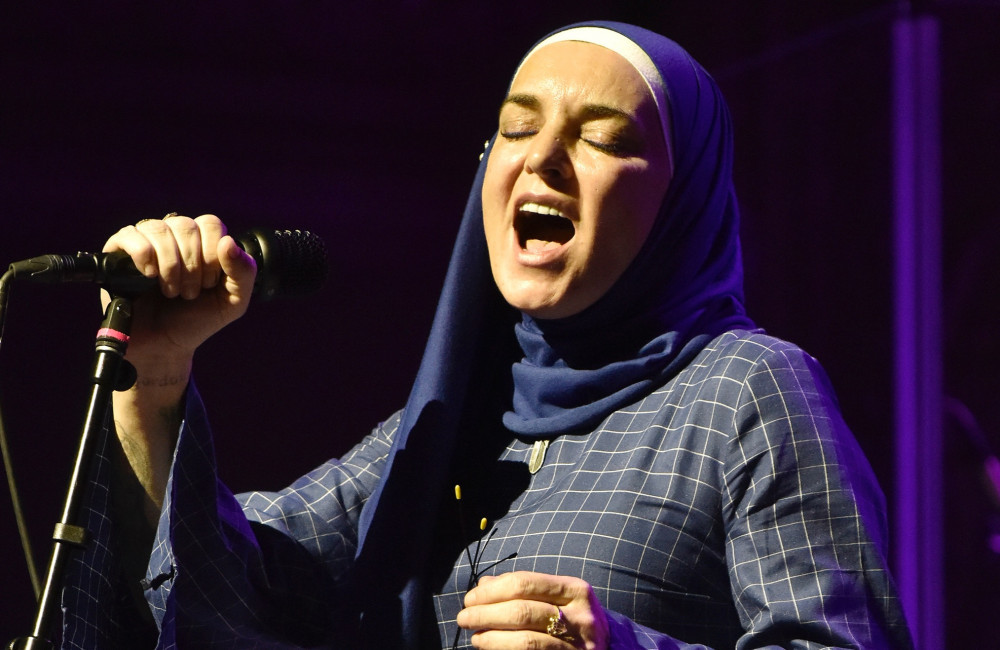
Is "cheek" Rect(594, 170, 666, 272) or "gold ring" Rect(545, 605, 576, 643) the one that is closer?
"gold ring" Rect(545, 605, 576, 643)

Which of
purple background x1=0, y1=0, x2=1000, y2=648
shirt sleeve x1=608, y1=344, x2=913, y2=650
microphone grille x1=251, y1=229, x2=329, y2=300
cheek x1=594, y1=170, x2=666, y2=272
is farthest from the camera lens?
purple background x1=0, y1=0, x2=1000, y2=648

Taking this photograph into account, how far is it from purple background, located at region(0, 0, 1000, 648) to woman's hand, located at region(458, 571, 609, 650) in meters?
1.49

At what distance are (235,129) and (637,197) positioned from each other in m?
1.66

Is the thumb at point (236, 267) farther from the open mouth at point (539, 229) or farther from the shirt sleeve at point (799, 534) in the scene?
the shirt sleeve at point (799, 534)

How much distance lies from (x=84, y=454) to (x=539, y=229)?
0.69m

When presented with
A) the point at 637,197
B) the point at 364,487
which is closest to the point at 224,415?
the point at 364,487

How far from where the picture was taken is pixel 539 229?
1546 mm

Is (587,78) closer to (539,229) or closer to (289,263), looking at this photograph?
(539,229)

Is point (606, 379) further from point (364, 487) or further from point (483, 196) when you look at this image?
point (364, 487)

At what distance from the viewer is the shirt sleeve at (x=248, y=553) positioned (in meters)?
1.37

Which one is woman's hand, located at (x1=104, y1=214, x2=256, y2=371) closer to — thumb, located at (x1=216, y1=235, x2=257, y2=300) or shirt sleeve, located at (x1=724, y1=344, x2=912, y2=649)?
thumb, located at (x1=216, y1=235, x2=257, y2=300)

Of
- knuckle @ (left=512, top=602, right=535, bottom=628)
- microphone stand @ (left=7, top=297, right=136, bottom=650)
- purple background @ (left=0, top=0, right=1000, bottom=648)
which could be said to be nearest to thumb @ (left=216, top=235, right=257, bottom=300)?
microphone stand @ (left=7, top=297, right=136, bottom=650)

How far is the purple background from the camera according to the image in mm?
2354

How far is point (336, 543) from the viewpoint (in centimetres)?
162
